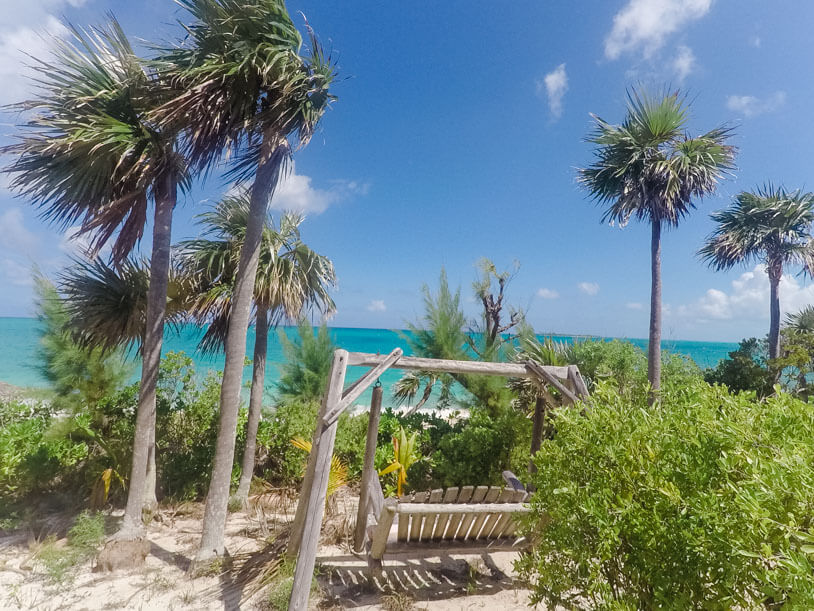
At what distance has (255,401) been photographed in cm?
604

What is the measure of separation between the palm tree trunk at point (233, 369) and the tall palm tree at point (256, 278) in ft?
3.32

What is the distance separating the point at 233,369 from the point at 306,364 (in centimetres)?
564

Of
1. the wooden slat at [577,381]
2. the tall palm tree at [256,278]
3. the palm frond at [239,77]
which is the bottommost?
the wooden slat at [577,381]

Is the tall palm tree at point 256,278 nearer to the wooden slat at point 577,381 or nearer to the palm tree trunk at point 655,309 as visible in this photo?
the wooden slat at point 577,381

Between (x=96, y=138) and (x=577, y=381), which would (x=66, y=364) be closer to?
(x=96, y=138)

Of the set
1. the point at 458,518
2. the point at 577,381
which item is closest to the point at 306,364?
the point at 458,518

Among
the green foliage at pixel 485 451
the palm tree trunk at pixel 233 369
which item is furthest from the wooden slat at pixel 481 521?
the palm tree trunk at pixel 233 369

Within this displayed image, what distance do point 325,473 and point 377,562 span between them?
1.62 metres

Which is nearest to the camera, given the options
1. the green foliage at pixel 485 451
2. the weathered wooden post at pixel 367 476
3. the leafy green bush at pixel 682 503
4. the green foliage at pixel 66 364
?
the leafy green bush at pixel 682 503

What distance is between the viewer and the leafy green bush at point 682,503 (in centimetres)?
140

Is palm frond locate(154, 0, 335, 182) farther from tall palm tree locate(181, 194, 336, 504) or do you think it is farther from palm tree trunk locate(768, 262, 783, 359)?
palm tree trunk locate(768, 262, 783, 359)

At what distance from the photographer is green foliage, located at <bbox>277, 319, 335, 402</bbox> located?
998cm

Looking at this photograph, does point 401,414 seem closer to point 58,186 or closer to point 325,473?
point 325,473

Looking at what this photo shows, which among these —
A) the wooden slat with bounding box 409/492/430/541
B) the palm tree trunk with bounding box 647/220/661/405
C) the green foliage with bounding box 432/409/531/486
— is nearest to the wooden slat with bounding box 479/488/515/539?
the wooden slat with bounding box 409/492/430/541
